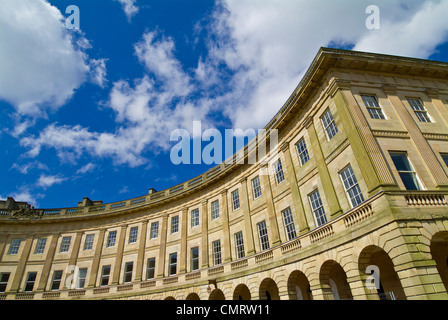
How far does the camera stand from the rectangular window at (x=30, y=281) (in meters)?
28.7

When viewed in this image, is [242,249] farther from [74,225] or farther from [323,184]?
[74,225]

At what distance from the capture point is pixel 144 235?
29.0m

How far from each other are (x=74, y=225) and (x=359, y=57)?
34483mm

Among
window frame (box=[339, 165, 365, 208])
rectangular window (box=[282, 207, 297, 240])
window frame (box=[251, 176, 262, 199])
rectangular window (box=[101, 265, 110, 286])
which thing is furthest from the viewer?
rectangular window (box=[101, 265, 110, 286])

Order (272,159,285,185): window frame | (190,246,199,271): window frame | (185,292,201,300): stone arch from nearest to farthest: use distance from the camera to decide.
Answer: (272,159,285,185): window frame → (185,292,201,300): stone arch → (190,246,199,271): window frame

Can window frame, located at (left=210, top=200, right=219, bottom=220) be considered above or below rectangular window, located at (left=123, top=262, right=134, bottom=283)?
above

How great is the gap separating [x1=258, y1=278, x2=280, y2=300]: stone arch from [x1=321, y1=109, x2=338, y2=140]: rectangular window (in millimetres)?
10927

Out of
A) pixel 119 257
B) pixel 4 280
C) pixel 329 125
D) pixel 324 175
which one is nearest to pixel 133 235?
pixel 119 257

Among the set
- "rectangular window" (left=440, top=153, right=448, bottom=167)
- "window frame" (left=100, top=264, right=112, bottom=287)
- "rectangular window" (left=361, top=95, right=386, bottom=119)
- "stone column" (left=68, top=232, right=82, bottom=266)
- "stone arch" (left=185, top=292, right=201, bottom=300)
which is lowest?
"stone arch" (left=185, top=292, right=201, bottom=300)

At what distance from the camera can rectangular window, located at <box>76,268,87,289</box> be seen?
28.3 metres

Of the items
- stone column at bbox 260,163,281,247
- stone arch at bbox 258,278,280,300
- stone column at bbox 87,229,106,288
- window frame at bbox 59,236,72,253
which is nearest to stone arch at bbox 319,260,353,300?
stone column at bbox 260,163,281,247

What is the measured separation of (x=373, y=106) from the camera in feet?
50.1

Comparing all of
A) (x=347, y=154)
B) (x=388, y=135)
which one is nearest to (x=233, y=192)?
(x=347, y=154)

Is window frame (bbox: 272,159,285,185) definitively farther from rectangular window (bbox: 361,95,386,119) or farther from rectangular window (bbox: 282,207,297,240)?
rectangular window (bbox: 361,95,386,119)
